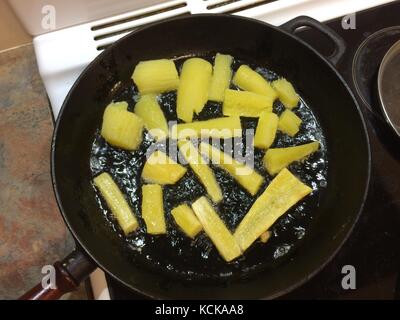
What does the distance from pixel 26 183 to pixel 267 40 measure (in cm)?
54

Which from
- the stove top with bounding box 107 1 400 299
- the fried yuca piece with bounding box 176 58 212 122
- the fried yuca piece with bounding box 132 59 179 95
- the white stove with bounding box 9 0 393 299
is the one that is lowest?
the stove top with bounding box 107 1 400 299

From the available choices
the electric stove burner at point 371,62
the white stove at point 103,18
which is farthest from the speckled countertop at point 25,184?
the electric stove burner at point 371,62

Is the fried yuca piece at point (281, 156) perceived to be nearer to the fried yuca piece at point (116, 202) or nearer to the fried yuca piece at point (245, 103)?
the fried yuca piece at point (245, 103)

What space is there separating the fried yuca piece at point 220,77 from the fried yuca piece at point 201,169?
0.10 m

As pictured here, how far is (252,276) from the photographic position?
2.69 ft

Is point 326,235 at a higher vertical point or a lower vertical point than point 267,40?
lower

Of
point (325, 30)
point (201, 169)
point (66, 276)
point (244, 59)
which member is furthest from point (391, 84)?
point (66, 276)

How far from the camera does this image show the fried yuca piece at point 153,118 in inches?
34.3

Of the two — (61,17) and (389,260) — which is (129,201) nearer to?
(61,17)

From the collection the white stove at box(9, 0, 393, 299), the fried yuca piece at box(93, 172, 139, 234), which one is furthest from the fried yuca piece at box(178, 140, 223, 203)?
the white stove at box(9, 0, 393, 299)

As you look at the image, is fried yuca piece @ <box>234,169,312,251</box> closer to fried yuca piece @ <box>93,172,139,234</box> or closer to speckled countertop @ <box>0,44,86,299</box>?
fried yuca piece @ <box>93,172,139,234</box>

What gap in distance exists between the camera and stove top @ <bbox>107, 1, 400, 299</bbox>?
0.85m

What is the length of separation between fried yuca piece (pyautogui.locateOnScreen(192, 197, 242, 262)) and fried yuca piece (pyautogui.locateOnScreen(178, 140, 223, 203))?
0.03 meters

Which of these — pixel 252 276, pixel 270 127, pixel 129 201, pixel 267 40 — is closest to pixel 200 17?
pixel 267 40
